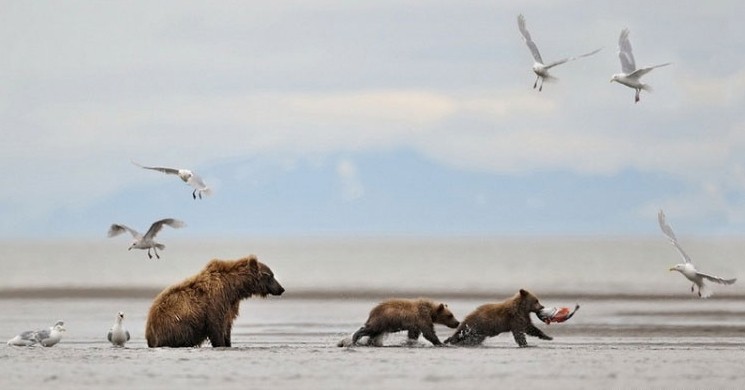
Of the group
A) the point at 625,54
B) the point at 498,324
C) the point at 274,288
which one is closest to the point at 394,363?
the point at 274,288

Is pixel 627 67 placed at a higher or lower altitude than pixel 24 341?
higher

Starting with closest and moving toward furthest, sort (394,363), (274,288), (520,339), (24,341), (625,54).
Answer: (394,363)
(274,288)
(520,339)
(24,341)
(625,54)

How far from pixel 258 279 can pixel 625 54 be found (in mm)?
11603

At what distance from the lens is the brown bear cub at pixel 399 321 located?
21.7 metres

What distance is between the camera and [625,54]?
97.9 ft

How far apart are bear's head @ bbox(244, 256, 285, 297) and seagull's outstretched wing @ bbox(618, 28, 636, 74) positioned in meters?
11.3

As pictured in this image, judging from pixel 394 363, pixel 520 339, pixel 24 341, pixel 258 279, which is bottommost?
pixel 394 363

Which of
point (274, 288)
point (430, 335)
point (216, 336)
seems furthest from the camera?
point (430, 335)

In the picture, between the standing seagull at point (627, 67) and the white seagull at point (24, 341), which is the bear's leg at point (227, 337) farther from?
the standing seagull at point (627, 67)

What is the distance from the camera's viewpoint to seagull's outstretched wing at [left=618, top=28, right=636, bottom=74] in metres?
29.8

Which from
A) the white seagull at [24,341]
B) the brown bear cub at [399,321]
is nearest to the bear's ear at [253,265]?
the brown bear cub at [399,321]

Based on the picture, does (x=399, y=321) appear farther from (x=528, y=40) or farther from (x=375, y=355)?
(x=528, y=40)

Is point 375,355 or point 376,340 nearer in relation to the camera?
point 375,355

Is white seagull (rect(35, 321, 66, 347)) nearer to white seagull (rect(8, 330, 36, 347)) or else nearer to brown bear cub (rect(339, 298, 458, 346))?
white seagull (rect(8, 330, 36, 347))
